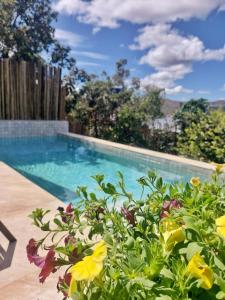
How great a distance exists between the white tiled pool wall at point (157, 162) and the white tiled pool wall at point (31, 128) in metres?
2.87

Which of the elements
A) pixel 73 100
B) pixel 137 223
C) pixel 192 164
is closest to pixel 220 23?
pixel 73 100

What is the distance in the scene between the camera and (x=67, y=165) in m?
8.55

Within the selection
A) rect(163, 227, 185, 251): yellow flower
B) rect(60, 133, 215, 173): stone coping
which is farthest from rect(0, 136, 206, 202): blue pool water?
rect(163, 227, 185, 251): yellow flower

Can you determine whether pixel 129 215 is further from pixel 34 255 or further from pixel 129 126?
pixel 129 126

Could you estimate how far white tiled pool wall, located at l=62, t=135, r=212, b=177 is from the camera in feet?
22.7

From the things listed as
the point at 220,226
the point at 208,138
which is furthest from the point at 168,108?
the point at 220,226

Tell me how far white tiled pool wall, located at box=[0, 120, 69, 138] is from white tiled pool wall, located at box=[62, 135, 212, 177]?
287cm

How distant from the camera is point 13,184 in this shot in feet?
16.0

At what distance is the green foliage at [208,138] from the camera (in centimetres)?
804

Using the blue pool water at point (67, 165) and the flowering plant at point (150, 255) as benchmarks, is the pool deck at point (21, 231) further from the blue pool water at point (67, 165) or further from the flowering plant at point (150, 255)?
the flowering plant at point (150, 255)

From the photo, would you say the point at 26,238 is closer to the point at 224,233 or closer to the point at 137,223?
the point at 137,223

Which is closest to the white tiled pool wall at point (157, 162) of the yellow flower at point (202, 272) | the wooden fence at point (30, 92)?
the wooden fence at point (30, 92)

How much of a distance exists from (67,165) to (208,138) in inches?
142

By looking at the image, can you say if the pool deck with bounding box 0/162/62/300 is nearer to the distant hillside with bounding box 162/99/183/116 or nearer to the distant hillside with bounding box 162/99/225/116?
the distant hillside with bounding box 162/99/225/116
